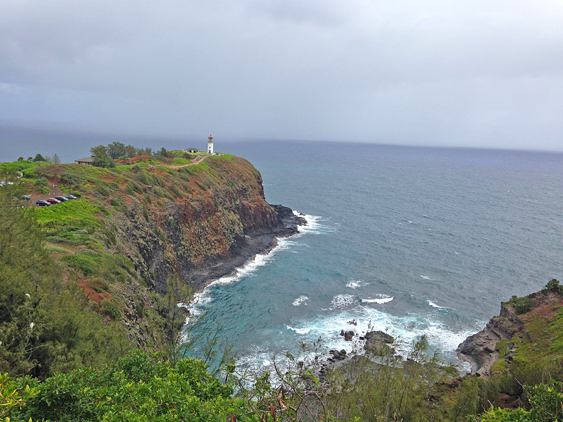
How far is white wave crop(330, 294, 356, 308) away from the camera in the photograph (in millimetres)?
51284

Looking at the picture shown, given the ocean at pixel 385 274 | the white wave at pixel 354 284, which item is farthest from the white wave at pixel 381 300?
the white wave at pixel 354 284

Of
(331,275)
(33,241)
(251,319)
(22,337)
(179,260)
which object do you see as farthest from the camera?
(331,275)

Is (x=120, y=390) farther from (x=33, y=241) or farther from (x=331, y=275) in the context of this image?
(x=331, y=275)

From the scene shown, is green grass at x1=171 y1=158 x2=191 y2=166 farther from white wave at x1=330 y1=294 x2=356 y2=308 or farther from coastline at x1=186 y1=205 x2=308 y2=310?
white wave at x1=330 y1=294 x2=356 y2=308

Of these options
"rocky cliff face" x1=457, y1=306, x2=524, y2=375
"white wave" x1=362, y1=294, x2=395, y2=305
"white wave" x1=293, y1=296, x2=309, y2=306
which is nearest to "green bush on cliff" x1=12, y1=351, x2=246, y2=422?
"rocky cliff face" x1=457, y1=306, x2=524, y2=375

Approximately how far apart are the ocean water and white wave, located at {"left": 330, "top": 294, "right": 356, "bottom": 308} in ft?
0.55

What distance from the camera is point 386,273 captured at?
62.7 meters

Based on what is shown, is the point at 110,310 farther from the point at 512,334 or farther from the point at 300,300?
the point at 512,334

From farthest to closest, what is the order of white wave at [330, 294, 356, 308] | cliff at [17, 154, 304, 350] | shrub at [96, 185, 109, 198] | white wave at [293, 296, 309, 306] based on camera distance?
white wave at [330, 294, 356, 308]
white wave at [293, 296, 309, 306]
shrub at [96, 185, 109, 198]
cliff at [17, 154, 304, 350]

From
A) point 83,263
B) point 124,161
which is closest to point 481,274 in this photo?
point 83,263

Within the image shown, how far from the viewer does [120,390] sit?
11.0 m

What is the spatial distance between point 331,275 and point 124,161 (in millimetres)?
58483

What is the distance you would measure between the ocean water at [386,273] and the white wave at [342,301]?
0.55ft

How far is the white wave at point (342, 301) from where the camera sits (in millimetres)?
51284
